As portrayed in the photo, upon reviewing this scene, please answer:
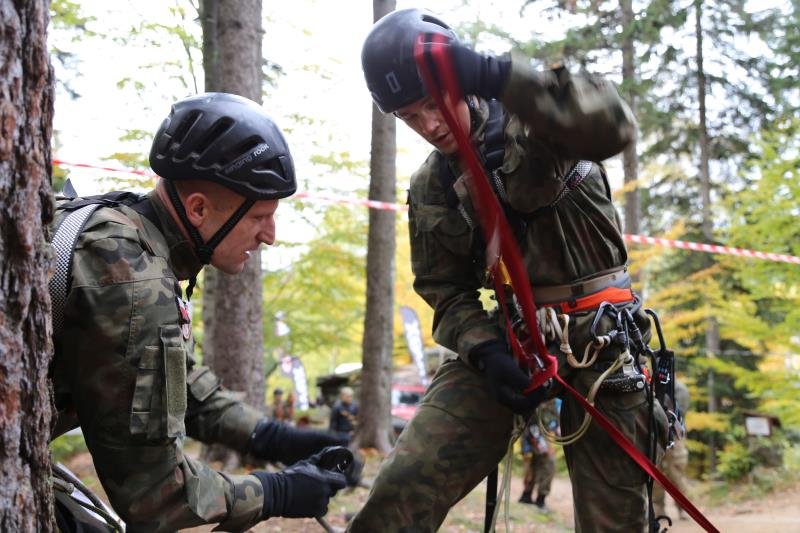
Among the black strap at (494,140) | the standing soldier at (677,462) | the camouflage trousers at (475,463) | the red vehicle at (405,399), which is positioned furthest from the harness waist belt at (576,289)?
the red vehicle at (405,399)

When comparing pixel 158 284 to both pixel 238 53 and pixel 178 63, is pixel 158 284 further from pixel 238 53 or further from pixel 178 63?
pixel 178 63

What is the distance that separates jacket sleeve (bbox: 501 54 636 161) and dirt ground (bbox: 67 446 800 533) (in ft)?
10.5

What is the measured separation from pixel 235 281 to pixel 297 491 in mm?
5221

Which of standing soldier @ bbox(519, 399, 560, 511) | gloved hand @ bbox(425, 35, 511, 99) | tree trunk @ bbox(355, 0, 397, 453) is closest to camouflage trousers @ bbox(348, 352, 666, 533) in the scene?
gloved hand @ bbox(425, 35, 511, 99)

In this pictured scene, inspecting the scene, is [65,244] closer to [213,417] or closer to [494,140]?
[213,417]

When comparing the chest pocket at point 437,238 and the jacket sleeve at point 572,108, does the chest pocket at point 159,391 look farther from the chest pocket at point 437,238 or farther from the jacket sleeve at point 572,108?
the chest pocket at point 437,238

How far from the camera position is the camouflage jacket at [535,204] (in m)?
2.55

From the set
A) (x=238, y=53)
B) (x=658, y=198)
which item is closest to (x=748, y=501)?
(x=658, y=198)

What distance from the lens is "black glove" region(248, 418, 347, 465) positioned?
3.04 metres

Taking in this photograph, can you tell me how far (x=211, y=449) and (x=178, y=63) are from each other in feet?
17.7

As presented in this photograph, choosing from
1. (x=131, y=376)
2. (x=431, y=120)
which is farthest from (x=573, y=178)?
(x=131, y=376)

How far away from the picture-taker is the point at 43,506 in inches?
74.9

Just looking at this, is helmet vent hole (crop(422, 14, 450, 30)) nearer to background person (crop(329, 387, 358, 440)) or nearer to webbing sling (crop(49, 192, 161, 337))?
webbing sling (crop(49, 192, 161, 337))

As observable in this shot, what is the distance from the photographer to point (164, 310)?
2223 mm
